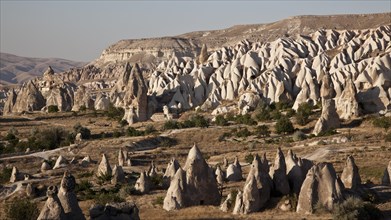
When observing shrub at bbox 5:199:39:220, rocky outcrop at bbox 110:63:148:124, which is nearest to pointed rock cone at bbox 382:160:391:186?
shrub at bbox 5:199:39:220

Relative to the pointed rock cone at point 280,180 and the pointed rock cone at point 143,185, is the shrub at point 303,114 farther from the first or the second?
the pointed rock cone at point 280,180

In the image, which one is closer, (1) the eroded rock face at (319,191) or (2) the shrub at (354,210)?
(2) the shrub at (354,210)

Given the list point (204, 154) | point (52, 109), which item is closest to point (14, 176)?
point (204, 154)

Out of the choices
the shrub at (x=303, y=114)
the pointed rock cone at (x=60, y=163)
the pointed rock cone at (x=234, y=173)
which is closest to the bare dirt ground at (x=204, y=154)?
the pointed rock cone at (x=60, y=163)

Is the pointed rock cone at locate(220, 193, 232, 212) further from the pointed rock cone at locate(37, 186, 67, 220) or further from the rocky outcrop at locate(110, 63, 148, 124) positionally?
the rocky outcrop at locate(110, 63, 148, 124)

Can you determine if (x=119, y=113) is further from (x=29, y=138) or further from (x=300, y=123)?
(x=300, y=123)

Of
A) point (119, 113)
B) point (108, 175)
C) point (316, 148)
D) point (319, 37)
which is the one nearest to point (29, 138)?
point (119, 113)
